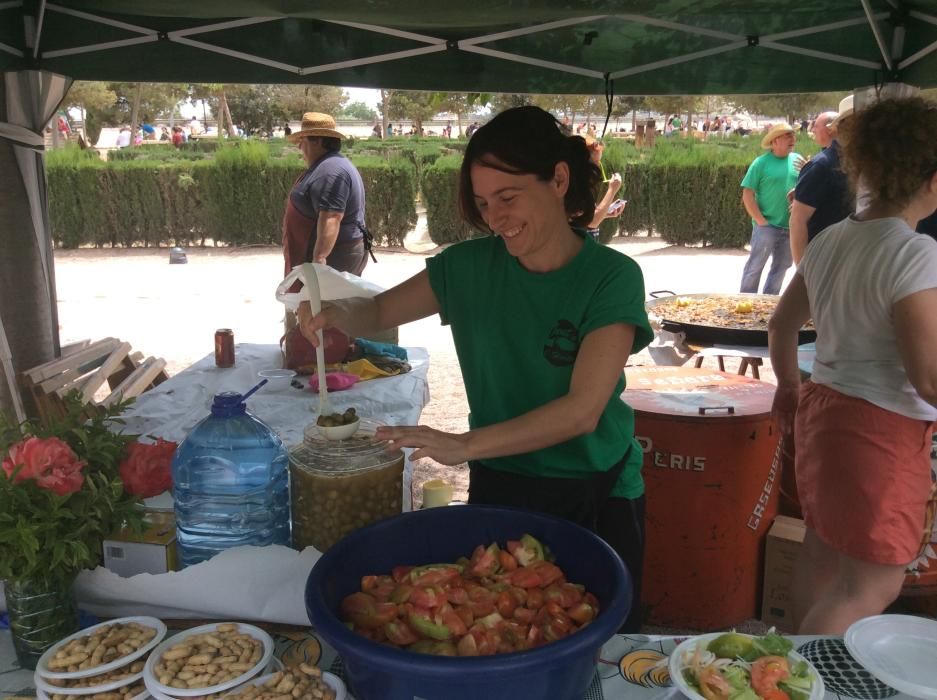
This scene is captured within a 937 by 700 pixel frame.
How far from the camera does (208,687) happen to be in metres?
1.07

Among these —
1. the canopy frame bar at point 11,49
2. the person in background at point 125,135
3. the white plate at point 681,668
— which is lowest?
the white plate at point 681,668

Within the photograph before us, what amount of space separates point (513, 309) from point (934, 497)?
1466 mm

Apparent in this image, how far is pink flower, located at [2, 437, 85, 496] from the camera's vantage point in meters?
1.16

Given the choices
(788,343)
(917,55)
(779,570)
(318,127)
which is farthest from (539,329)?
(318,127)

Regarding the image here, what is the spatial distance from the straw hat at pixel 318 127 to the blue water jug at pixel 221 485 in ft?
13.0

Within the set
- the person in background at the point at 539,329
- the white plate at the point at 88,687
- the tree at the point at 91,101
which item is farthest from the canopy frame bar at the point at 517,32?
the tree at the point at 91,101

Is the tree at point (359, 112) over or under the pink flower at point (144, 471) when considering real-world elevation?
over

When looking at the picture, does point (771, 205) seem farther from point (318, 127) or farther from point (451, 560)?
point (451, 560)

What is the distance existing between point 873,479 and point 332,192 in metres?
3.77

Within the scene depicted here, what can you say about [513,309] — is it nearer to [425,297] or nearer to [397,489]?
[425,297]

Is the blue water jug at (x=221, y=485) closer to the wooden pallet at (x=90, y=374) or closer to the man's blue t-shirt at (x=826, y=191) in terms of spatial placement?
the wooden pallet at (x=90, y=374)

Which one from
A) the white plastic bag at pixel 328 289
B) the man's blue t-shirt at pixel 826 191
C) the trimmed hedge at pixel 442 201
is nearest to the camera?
the white plastic bag at pixel 328 289

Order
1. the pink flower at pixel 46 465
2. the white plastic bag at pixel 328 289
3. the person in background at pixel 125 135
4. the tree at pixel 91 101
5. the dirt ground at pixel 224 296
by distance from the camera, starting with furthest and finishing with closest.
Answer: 1. the person in background at pixel 125 135
2. the tree at pixel 91 101
3. the dirt ground at pixel 224 296
4. the white plastic bag at pixel 328 289
5. the pink flower at pixel 46 465

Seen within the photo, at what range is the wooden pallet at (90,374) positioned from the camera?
327 centimetres
